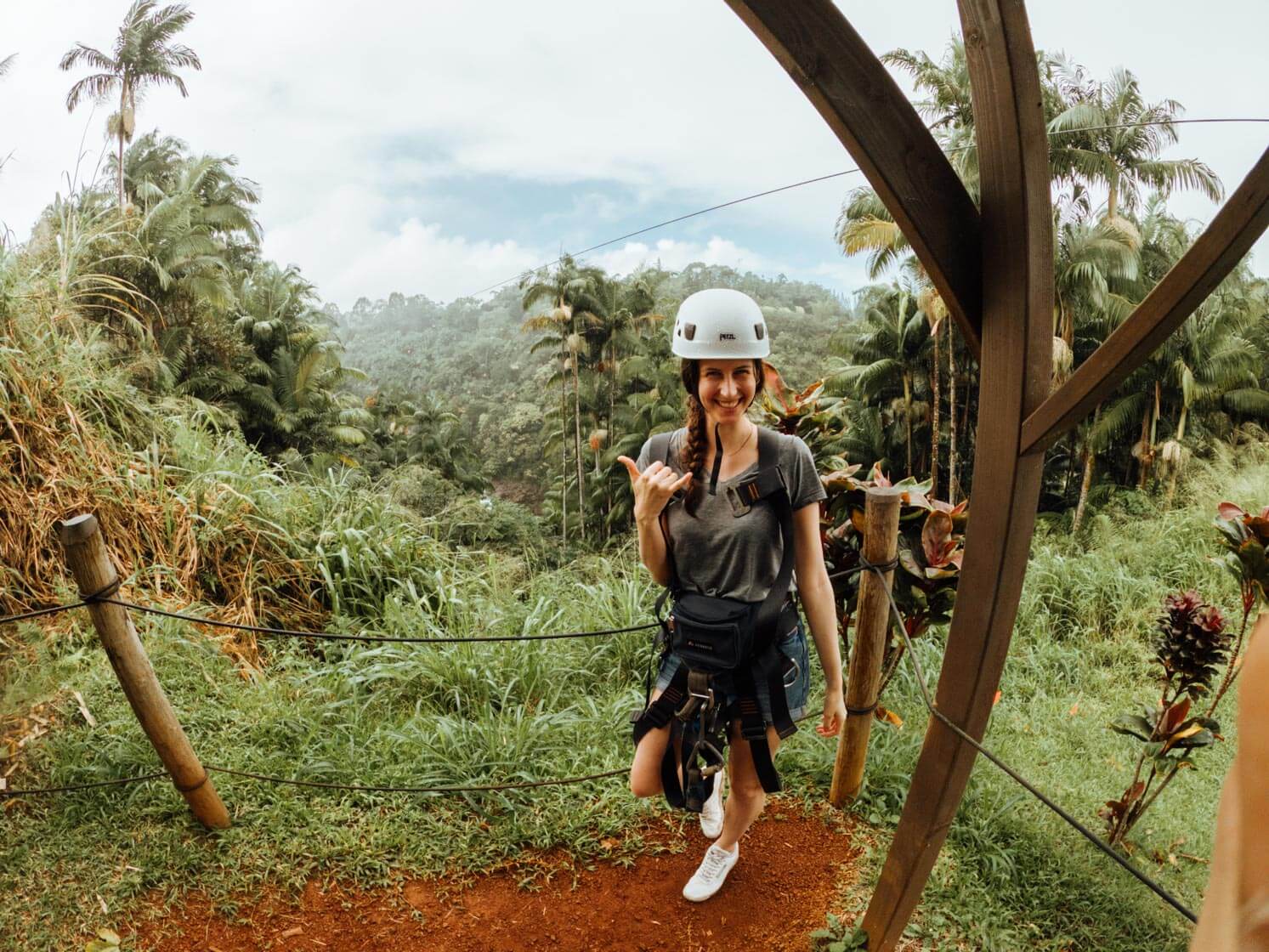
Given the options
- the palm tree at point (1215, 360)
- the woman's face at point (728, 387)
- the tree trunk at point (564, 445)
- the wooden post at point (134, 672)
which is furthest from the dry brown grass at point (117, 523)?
the tree trunk at point (564, 445)

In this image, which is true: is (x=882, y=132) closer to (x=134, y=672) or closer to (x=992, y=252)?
(x=992, y=252)

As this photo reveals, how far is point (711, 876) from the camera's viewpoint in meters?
2.46

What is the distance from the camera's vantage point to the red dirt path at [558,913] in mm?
2365

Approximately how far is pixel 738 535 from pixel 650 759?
633 millimetres

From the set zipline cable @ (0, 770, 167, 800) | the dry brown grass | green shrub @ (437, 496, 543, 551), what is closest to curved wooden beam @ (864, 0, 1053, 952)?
zipline cable @ (0, 770, 167, 800)

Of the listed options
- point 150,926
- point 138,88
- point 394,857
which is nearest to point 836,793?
point 394,857

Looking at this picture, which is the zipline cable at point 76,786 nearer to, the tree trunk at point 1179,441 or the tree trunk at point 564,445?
the tree trunk at point 1179,441

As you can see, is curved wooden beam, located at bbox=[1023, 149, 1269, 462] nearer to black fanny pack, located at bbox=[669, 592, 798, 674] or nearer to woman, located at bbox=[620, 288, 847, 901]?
woman, located at bbox=[620, 288, 847, 901]

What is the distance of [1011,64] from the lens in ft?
4.50

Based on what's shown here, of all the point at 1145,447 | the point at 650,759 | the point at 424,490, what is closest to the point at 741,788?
the point at 650,759

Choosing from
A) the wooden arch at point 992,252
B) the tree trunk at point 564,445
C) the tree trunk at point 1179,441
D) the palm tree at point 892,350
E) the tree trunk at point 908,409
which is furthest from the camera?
the tree trunk at point 564,445

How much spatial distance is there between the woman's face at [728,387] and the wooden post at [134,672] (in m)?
1.70

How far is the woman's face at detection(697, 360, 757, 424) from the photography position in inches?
73.7

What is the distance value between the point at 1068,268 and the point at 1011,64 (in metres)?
17.3
